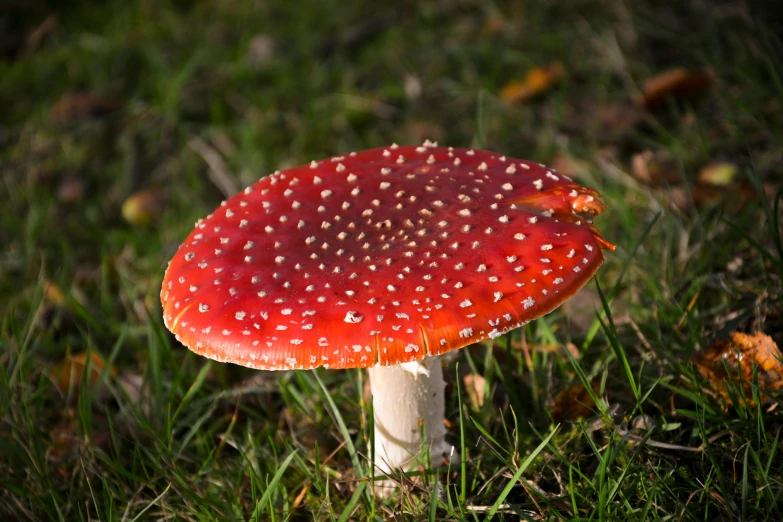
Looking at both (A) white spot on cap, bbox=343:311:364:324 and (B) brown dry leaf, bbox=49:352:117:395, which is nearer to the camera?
(A) white spot on cap, bbox=343:311:364:324

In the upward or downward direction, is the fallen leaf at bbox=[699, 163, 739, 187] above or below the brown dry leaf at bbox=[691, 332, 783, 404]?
above

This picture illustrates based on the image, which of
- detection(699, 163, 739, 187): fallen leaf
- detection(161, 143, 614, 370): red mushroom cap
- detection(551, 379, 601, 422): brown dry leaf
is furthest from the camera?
detection(699, 163, 739, 187): fallen leaf

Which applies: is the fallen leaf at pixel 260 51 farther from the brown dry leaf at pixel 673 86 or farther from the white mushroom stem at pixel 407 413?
the white mushroom stem at pixel 407 413

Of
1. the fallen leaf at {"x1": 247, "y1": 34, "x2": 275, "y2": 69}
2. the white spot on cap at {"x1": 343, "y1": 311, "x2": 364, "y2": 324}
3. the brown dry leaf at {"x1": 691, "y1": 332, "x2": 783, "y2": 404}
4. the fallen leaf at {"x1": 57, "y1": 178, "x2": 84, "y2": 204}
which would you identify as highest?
the fallen leaf at {"x1": 247, "y1": 34, "x2": 275, "y2": 69}

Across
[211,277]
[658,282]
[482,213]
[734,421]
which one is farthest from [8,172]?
[734,421]

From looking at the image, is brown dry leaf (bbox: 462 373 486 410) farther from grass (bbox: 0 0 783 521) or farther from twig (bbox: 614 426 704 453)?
twig (bbox: 614 426 704 453)

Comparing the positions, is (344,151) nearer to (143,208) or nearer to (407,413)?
(143,208)

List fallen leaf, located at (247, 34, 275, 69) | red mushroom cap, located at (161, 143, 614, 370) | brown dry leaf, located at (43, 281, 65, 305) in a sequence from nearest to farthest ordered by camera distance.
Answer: red mushroom cap, located at (161, 143, 614, 370)
brown dry leaf, located at (43, 281, 65, 305)
fallen leaf, located at (247, 34, 275, 69)

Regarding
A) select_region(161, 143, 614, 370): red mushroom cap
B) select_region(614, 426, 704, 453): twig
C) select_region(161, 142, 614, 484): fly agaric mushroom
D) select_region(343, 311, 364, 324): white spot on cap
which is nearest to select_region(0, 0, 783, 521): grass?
select_region(614, 426, 704, 453): twig
